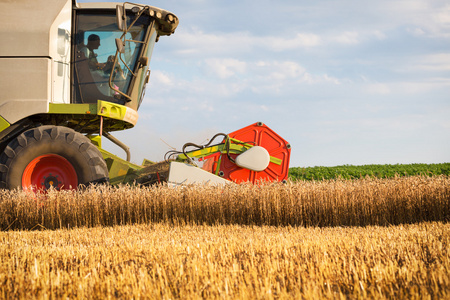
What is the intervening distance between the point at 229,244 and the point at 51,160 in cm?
362

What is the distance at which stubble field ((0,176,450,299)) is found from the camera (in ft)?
8.77

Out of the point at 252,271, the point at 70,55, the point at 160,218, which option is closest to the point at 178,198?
the point at 160,218

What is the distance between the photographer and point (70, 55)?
6.94 metres

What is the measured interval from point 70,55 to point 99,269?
4.63 metres

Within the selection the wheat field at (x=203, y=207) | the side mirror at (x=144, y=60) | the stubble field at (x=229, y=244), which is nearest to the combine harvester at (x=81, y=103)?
the side mirror at (x=144, y=60)

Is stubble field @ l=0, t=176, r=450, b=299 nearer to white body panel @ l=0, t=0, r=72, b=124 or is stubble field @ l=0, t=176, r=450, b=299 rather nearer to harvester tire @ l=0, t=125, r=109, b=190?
harvester tire @ l=0, t=125, r=109, b=190

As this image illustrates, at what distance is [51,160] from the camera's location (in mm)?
6555

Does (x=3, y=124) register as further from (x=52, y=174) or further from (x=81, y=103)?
(x=81, y=103)

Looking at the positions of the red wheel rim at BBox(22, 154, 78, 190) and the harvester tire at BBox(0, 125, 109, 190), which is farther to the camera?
the red wheel rim at BBox(22, 154, 78, 190)

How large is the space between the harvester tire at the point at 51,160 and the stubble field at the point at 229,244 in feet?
1.00

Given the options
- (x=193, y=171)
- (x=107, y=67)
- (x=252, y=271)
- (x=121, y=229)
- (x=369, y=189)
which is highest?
(x=107, y=67)

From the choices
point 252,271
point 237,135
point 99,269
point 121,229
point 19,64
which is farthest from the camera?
point 237,135

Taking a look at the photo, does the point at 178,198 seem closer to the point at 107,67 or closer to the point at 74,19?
the point at 107,67

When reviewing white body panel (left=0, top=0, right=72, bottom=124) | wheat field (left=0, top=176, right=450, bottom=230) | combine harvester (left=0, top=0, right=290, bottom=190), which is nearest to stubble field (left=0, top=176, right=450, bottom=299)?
wheat field (left=0, top=176, right=450, bottom=230)
